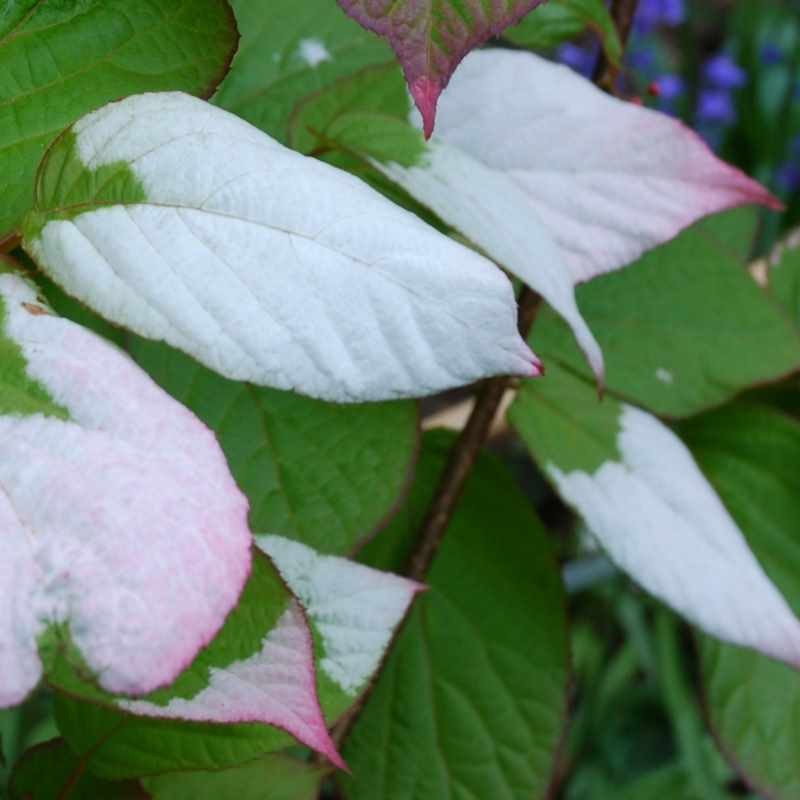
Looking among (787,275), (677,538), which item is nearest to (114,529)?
A: (677,538)

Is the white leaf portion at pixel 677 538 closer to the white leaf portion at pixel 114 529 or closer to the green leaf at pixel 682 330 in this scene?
the green leaf at pixel 682 330

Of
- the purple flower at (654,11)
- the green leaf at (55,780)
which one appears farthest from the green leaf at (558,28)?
the purple flower at (654,11)

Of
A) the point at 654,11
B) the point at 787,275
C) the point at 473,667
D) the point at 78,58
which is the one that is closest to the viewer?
the point at 78,58

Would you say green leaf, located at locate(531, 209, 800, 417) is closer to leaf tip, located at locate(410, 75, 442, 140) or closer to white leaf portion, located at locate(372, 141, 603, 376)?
white leaf portion, located at locate(372, 141, 603, 376)

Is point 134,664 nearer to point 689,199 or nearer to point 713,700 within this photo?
point 689,199

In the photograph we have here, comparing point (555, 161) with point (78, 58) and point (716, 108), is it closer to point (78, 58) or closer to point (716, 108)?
point (78, 58)

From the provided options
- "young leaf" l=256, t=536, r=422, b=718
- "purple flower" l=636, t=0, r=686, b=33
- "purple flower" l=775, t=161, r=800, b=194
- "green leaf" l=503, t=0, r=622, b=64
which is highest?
"green leaf" l=503, t=0, r=622, b=64

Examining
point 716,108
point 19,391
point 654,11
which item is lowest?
point 716,108

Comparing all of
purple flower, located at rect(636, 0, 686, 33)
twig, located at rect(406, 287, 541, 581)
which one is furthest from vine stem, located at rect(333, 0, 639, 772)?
purple flower, located at rect(636, 0, 686, 33)
